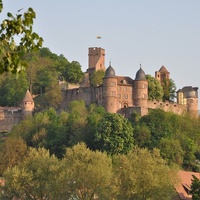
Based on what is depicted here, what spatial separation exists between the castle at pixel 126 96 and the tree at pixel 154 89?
2.16 m

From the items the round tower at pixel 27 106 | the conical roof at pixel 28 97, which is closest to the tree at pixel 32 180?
the round tower at pixel 27 106

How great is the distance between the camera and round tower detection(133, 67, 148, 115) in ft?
283

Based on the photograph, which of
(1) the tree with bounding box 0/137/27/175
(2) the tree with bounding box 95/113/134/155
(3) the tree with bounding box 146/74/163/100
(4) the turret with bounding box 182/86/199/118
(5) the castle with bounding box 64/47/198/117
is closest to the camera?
(1) the tree with bounding box 0/137/27/175

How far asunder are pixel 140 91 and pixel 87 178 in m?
37.7

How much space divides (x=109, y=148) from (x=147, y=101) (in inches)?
601

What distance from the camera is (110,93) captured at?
8544cm

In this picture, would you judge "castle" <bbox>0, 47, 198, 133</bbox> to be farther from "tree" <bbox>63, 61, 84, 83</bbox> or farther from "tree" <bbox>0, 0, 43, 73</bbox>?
"tree" <bbox>0, 0, 43, 73</bbox>

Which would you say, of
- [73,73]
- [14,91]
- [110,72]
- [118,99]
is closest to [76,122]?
[118,99]

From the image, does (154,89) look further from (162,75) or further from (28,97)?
(28,97)

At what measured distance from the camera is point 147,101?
8694 centimetres

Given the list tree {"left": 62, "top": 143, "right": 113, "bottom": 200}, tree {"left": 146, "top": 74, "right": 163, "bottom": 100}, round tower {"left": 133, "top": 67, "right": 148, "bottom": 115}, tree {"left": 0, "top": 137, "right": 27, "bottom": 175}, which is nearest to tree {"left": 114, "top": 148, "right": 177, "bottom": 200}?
tree {"left": 62, "top": 143, "right": 113, "bottom": 200}

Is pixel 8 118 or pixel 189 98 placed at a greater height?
pixel 189 98

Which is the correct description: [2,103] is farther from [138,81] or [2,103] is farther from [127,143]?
[127,143]

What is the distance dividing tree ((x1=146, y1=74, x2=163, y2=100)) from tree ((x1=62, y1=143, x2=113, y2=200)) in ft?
125
